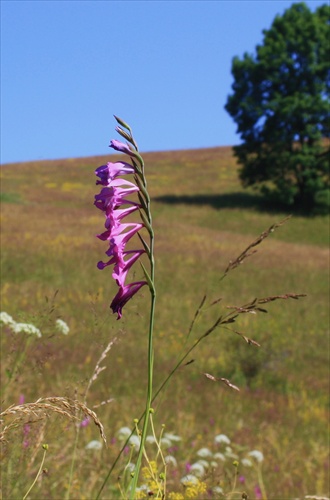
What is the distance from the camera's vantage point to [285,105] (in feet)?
122

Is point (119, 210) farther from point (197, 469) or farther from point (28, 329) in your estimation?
point (197, 469)

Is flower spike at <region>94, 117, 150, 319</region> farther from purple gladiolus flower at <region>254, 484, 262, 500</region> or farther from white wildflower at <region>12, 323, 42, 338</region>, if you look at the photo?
purple gladiolus flower at <region>254, 484, 262, 500</region>

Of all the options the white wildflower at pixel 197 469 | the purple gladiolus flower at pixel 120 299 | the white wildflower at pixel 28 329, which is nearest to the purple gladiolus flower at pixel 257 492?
the white wildflower at pixel 197 469

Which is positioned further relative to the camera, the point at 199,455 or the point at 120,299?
the point at 199,455

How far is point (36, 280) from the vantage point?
1571 cm

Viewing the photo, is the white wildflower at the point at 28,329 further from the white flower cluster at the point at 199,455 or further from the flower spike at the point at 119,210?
the flower spike at the point at 119,210

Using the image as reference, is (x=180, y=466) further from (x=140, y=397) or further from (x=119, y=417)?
(x=140, y=397)

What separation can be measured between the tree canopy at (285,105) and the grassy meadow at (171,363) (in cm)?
551

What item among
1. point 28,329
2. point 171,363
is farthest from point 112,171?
point 171,363

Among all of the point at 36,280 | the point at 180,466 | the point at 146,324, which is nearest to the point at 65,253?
the point at 36,280

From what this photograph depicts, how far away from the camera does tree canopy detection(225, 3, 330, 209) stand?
37656 mm

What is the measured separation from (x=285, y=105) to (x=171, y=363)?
96.2ft

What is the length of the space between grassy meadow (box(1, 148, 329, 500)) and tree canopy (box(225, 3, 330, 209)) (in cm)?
551

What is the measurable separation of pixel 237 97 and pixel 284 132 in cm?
363
